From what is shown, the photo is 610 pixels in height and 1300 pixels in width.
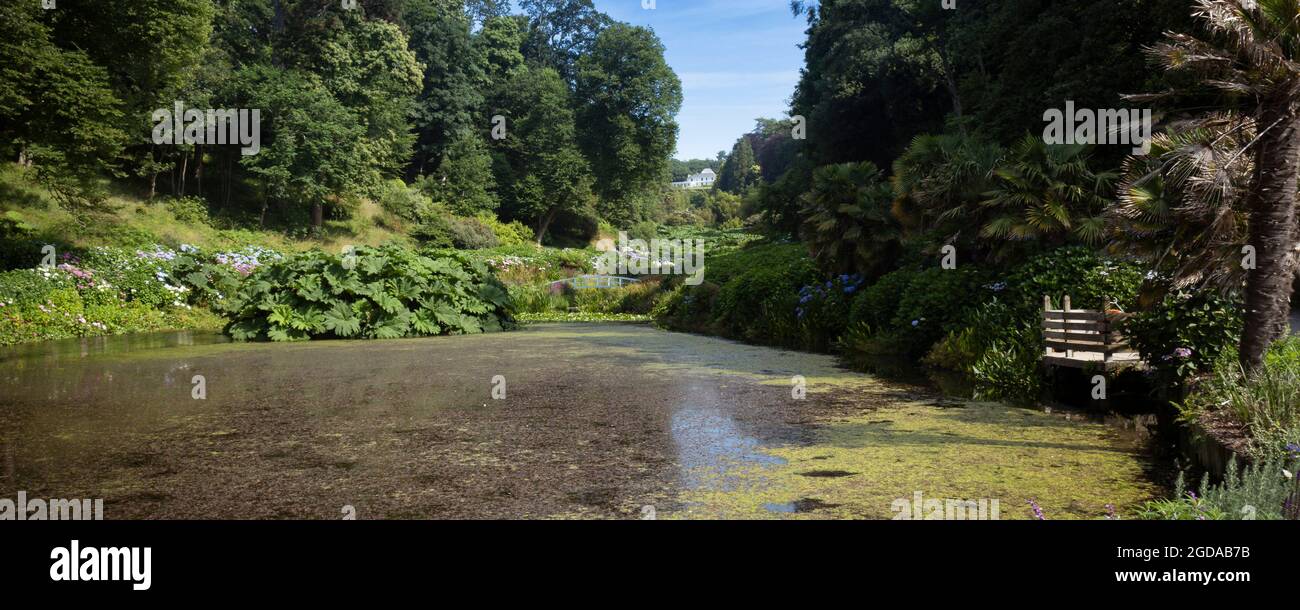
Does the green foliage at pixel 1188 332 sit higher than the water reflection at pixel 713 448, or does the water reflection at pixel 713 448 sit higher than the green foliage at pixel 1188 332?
the green foliage at pixel 1188 332

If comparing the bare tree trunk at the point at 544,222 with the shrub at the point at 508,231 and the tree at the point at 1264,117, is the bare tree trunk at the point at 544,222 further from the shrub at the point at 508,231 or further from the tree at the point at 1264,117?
the tree at the point at 1264,117

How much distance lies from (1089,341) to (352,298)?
39.6 ft

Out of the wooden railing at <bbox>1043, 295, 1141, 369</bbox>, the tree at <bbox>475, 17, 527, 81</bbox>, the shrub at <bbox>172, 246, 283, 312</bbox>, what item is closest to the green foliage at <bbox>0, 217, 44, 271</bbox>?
the shrub at <bbox>172, 246, 283, 312</bbox>

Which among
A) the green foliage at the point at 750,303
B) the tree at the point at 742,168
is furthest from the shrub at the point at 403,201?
the tree at the point at 742,168

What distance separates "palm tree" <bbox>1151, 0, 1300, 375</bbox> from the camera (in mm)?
5012

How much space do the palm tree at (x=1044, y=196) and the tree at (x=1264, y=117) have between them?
4536mm

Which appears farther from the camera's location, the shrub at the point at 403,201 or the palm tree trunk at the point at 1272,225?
the shrub at the point at 403,201

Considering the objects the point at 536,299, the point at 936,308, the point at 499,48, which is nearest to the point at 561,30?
the point at 499,48

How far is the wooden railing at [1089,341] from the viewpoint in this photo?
290 inches

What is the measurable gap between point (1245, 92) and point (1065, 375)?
11.9 ft

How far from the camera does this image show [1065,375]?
8.06m

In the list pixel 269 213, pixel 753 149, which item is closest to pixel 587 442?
pixel 269 213

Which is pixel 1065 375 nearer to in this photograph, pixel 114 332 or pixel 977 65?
pixel 114 332

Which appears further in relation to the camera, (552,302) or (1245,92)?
(552,302)
